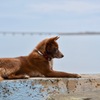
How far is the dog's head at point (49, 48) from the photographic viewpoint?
4.32 meters

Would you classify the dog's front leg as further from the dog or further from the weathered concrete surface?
the weathered concrete surface

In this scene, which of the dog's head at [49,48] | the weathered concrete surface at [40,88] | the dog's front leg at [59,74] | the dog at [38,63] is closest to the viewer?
the weathered concrete surface at [40,88]

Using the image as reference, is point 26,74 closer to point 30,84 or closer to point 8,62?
point 8,62

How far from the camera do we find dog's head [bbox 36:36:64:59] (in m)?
4.32

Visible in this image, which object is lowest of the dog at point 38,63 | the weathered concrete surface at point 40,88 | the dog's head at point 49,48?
the weathered concrete surface at point 40,88

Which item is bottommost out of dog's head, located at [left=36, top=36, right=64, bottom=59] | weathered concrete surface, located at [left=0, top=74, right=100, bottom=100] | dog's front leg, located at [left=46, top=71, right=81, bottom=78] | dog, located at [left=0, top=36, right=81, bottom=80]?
weathered concrete surface, located at [left=0, top=74, right=100, bottom=100]

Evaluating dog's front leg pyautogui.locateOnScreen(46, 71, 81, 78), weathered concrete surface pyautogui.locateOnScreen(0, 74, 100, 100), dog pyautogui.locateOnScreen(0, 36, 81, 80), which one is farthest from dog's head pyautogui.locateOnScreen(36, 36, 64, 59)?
weathered concrete surface pyautogui.locateOnScreen(0, 74, 100, 100)

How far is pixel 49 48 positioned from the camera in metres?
4.32

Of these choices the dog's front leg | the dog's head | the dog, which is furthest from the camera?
the dog's head

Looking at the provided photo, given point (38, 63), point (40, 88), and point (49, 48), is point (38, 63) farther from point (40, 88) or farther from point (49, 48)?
point (40, 88)

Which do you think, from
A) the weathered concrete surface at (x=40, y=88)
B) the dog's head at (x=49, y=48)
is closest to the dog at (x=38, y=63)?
the dog's head at (x=49, y=48)

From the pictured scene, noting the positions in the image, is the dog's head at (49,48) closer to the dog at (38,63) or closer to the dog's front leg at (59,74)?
the dog at (38,63)

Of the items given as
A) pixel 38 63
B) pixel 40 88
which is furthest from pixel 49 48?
pixel 40 88

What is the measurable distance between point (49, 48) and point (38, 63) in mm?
235
